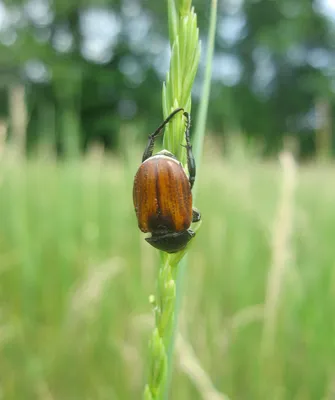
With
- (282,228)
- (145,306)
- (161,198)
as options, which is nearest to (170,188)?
(161,198)

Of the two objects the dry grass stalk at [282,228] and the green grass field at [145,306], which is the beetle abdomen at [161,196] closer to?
the green grass field at [145,306]

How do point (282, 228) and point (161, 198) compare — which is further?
point (282, 228)

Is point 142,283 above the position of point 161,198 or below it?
below

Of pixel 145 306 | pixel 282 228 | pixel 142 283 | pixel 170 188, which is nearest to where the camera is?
pixel 170 188

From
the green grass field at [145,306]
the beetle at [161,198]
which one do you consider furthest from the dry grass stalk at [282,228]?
the beetle at [161,198]

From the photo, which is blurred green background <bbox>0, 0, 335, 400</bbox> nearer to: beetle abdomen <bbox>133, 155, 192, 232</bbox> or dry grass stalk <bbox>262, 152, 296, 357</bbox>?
dry grass stalk <bbox>262, 152, 296, 357</bbox>

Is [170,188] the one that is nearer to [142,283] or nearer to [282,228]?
[282,228]
